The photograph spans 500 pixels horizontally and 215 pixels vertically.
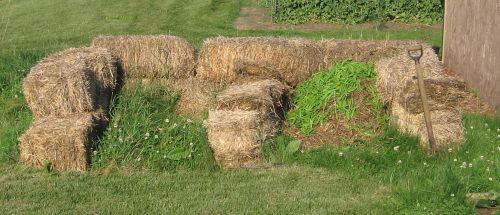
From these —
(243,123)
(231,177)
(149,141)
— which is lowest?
(231,177)

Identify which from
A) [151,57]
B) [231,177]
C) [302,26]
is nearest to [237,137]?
[231,177]

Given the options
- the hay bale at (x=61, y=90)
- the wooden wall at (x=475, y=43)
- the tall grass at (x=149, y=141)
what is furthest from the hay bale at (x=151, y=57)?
the wooden wall at (x=475, y=43)

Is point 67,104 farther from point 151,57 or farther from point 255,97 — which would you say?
point 151,57

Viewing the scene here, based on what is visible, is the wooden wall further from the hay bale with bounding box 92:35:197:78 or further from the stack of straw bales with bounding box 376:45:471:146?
the hay bale with bounding box 92:35:197:78

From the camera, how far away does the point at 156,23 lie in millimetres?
23484

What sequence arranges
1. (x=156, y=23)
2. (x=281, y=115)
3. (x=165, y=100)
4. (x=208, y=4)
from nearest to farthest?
(x=281, y=115)
(x=165, y=100)
(x=156, y=23)
(x=208, y=4)

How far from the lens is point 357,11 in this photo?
22.7 metres

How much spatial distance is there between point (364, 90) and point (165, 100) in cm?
301

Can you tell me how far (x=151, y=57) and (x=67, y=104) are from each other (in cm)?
272

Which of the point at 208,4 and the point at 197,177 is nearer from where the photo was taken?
the point at 197,177

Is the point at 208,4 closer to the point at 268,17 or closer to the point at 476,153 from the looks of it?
the point at 268,17

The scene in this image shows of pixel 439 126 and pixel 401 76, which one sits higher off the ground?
pixel 401 76

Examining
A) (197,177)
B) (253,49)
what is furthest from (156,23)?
(197,177)

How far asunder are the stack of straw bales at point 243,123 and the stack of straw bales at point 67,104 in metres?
1.58
